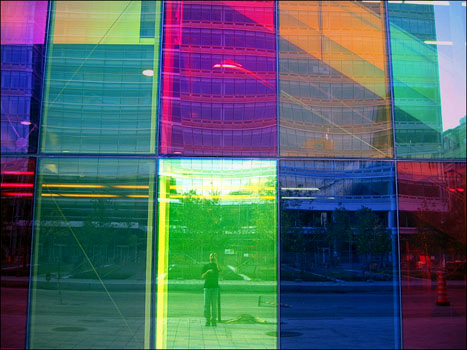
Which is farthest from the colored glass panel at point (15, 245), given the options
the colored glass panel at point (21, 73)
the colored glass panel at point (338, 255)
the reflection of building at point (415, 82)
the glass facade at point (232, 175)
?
the reflection of building at point (415, 82)

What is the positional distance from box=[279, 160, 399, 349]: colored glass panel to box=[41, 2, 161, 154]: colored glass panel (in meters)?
2.36

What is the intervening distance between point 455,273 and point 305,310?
7.76ft

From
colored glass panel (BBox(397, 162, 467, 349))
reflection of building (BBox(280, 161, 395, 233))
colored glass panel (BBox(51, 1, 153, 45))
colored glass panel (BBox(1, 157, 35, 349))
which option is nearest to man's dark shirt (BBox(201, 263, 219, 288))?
reflection of building (BBox(280, 161, 395, 233))

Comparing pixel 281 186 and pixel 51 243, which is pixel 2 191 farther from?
pixel 281 186

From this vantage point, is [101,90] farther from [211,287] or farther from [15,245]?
[211,287]

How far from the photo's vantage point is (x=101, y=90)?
739 centimetres

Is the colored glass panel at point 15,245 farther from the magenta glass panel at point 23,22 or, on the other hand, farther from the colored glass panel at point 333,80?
the colored glass panel at point 333,80

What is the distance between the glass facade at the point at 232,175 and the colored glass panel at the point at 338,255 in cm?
2

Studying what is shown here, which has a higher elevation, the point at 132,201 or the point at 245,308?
the point at 132,201

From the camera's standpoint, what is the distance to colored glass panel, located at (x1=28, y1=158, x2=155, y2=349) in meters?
6.95

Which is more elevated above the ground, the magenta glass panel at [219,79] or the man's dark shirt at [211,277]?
the magenta glass panel at [219,79]

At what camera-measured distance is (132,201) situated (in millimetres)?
7125

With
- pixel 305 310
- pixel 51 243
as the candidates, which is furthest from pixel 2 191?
pixel 305 310

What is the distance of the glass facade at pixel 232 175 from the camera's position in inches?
275
